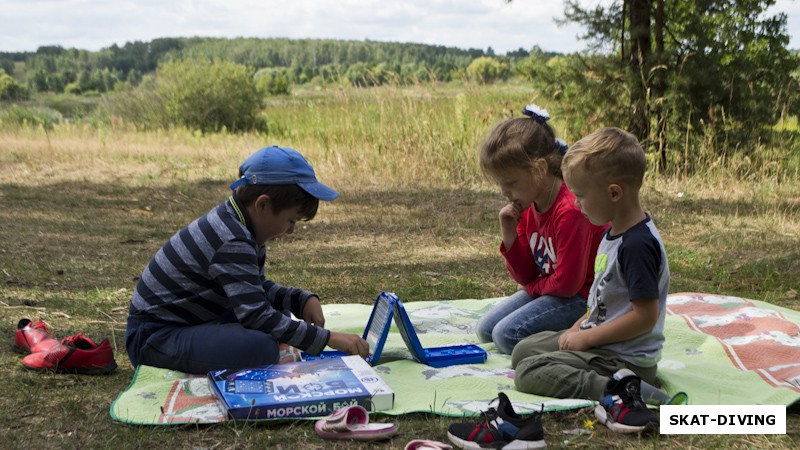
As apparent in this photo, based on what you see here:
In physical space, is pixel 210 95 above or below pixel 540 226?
above

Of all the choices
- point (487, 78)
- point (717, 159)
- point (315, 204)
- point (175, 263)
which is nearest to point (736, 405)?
point (315, 204)

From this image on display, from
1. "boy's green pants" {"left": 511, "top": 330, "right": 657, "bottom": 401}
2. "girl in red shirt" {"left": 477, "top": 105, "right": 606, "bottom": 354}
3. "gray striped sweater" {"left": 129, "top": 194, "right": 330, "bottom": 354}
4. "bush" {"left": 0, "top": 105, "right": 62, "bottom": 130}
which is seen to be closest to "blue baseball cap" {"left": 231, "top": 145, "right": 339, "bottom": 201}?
"gray striped sweater" {"left": 129, "top": 194, "right": 330, "bottom": 354}

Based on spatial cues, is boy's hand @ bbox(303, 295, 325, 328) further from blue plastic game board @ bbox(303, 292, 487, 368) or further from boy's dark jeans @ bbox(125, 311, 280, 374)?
boy's dark jeans @ bbox(125, 311, 280, 374)

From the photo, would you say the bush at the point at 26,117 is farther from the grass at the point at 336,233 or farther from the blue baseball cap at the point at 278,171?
the blue baseball cap at the point at 278,171

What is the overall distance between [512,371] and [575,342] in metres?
0.42

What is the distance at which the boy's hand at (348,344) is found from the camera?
130 inches

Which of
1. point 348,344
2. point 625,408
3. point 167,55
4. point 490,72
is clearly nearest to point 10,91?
point 167,55

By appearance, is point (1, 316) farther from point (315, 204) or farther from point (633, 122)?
point (633, 122)

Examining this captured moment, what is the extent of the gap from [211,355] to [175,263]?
394 millimetres

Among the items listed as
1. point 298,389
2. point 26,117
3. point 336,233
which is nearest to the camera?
point 298,389

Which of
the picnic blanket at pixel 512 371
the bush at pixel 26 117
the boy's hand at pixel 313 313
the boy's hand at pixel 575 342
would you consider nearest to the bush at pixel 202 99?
the bush at pixel 26 117

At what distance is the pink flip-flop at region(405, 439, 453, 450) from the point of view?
245 cm

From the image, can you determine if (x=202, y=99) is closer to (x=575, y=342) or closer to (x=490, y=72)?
(x=490, y=72)

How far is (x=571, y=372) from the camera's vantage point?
2994 millimetres
